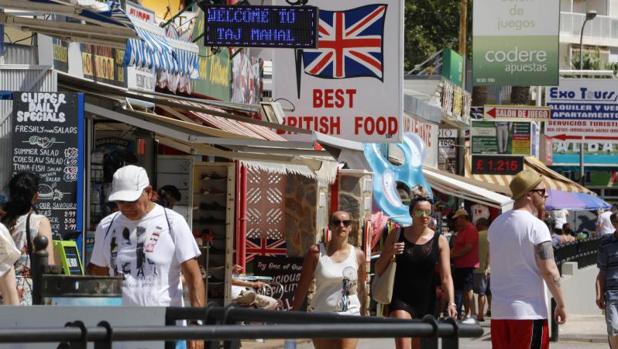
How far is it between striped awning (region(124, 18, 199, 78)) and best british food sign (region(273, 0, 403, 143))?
211 cm

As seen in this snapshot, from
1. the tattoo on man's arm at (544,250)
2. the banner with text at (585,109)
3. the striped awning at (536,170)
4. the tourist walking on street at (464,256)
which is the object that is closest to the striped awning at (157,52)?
the tattoo on man's arm at (544,250)

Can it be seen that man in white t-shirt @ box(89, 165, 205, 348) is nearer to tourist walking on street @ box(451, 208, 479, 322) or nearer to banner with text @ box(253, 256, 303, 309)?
banner with text @ box(253, 256, 303, 309)

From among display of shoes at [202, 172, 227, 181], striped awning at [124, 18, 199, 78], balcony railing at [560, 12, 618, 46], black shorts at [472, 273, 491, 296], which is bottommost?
black shorts at [472, 273, 491, 296]

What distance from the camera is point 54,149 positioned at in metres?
11.9

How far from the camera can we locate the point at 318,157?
15.4 metres

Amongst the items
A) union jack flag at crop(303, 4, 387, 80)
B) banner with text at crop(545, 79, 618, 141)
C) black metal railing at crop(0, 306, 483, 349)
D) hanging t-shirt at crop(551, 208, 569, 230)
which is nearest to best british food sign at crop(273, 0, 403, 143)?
union jack flag at crop(303, 4, 387, 80)

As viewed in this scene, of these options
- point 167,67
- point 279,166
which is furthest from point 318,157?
point 167,67

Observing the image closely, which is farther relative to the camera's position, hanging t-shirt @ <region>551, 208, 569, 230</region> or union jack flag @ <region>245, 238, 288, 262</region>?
hanging t-shirt @ <region>551, 208, 569, 230</region>

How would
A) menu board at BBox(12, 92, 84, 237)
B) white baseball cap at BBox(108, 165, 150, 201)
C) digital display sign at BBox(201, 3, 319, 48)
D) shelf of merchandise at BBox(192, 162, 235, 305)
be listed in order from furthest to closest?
shelf of merchandise at BBox(192, 162, 235, 305) < digital display sign at BBox(201, 3, 319, 48) < menu board at BBox(12, 92, 84, 237) < white baseball cap at BBox(108, 165, 150, 201)

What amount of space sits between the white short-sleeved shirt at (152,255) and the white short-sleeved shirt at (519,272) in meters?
2.53

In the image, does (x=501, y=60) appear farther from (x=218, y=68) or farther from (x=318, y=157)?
(x=318, y=157)

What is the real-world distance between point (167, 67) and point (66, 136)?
2.44m

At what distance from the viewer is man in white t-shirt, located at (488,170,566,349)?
946 cm

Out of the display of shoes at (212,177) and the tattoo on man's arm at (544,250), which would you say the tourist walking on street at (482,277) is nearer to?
the display of shoes at (212,177)
